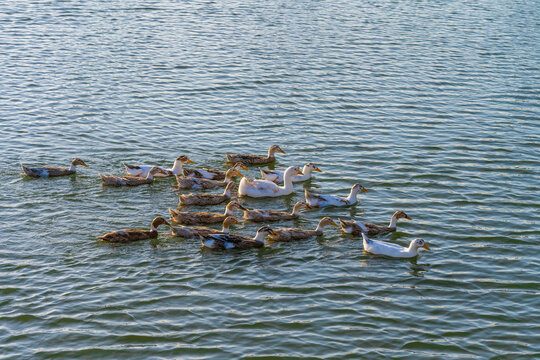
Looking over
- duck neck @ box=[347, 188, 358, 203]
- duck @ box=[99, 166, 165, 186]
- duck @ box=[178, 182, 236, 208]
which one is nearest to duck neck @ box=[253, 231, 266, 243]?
duck @ box=[178, 182, 236, 208]

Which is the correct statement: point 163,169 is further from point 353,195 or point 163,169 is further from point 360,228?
point 360,228

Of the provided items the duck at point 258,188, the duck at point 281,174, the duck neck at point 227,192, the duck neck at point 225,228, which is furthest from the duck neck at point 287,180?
the duck neck at point 225,228

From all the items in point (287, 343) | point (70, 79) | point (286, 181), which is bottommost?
point (287, 343)

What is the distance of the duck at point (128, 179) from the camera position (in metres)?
16.7

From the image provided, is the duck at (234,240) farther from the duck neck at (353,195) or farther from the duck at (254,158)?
the duck at (254,158)

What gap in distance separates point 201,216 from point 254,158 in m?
3.65

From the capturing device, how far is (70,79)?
965 inches

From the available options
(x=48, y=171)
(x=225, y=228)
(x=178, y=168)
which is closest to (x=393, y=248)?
(x=225, y=228)

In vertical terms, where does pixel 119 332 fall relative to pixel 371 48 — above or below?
below

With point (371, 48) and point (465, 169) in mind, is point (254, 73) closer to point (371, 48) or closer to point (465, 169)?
point (371, 48)

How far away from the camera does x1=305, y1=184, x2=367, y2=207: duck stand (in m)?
16.1

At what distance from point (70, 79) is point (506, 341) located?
1789 centimetres

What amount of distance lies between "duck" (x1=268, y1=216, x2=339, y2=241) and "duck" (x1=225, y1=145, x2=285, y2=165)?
4.13 metres

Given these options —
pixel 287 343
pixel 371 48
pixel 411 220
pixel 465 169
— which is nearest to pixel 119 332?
pixel 287 343
